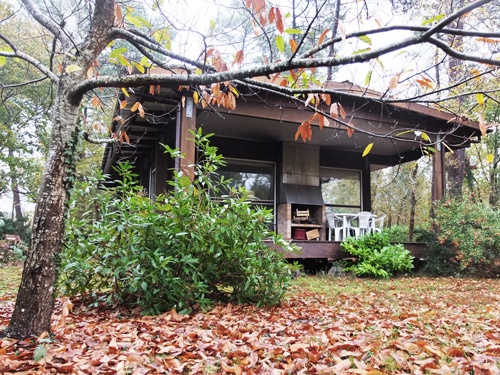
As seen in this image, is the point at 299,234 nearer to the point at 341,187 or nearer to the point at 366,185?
the point at 341,187

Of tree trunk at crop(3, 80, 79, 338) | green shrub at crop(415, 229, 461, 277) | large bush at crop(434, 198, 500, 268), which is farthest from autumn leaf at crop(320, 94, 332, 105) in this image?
green shrub at crop(415, 229, 461, 277)

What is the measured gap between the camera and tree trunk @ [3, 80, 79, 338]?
2.34 meters

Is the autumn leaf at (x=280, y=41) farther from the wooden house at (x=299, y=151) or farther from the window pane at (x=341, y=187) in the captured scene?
the window pane at (x=341, y=187)

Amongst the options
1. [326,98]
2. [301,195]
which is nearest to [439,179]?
[301,195]

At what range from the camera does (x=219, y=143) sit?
9.28 meters

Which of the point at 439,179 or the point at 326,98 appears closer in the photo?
the point at 326,98

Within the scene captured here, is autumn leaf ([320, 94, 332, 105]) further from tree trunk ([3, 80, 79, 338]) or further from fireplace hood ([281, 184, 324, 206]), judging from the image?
fireplace hood ([281, 184, 324, 206])

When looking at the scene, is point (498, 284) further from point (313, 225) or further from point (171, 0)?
point (171, 0)

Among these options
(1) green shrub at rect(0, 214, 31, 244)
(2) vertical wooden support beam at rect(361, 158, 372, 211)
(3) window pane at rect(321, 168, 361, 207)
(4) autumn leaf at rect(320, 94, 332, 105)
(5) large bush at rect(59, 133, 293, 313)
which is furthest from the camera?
(1) green shrub at rect(0, 214, 31, 244)

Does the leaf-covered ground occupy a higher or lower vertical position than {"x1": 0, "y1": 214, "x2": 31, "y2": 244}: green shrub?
lower

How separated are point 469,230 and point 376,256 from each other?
5.79ft

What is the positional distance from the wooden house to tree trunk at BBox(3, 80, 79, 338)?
4336 mm

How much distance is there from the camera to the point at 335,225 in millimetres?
9383

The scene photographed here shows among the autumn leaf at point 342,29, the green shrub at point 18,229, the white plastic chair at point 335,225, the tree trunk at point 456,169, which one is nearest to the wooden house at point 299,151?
the white plastic chair at point 335,225
